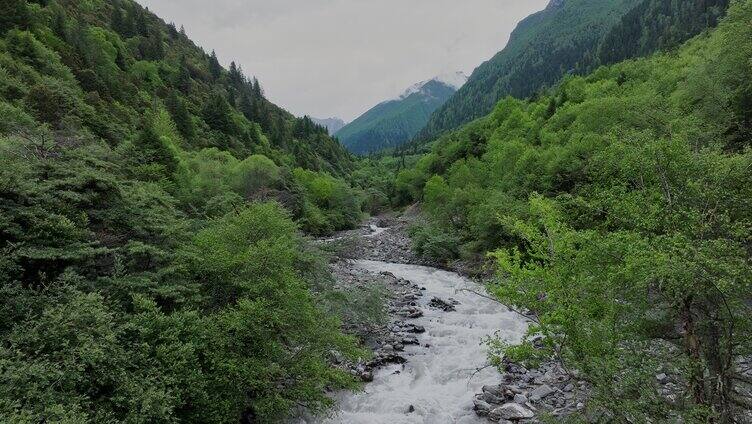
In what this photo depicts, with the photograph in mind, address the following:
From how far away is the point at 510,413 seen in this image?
14188 millimetres

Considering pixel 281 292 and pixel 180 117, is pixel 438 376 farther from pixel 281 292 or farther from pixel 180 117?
pixel 180 117

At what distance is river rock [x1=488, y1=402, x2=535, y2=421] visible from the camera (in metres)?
14.0

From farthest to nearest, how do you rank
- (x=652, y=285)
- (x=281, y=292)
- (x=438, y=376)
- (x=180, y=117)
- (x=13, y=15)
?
(x=180, y=117) < (x=13, y=15) < (x=438, y=376) < (x=281, y=292) < (x=652, y=285)

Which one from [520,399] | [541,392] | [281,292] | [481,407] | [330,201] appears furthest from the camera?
[330,201]

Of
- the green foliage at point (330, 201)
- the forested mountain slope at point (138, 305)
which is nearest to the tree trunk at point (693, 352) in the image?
the forested mountain slope at point (138, 305)

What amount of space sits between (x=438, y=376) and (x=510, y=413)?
400 cm

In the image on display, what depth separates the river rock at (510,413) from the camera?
14.0 meters

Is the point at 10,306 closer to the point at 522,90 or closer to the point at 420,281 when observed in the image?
the point at 420,281

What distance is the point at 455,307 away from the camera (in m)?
26.3

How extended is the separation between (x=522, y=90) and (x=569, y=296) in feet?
626

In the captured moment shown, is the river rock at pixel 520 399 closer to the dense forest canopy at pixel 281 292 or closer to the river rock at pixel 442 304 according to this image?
the dense forest canopy at pixel 281 292

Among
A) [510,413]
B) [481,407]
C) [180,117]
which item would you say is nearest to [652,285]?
[510,413]

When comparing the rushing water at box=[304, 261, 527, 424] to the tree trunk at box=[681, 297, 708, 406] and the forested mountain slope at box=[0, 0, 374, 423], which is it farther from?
the tree trunk at box=[681, 297, 708, 406]

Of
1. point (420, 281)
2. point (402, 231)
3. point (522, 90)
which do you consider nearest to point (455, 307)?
point (420, 281)
